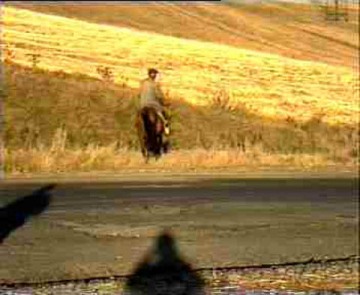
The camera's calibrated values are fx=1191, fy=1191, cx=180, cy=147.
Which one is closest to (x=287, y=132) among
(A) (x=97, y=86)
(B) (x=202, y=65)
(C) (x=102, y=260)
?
(A) (x=97, y=86)

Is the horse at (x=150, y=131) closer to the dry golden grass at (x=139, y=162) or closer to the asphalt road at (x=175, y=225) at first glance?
the dry golden grass at (x=139, y=162)

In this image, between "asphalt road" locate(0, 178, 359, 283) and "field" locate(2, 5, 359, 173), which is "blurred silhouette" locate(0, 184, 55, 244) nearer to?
"asphalt road" locate(0, 178, 359, 283)

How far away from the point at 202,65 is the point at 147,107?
21.1 metres

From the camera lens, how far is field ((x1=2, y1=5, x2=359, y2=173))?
27.8 metres

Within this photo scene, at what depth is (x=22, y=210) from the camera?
16031 millimetres

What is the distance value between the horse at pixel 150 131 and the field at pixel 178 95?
17.2 inches

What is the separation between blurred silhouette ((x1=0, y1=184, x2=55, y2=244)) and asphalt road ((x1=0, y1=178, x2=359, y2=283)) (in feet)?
0.13

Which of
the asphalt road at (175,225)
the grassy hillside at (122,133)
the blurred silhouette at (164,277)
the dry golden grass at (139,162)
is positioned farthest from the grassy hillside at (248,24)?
the blurred silhouette at (164,277)

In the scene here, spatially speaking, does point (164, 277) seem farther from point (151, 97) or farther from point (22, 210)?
point (151, 97)

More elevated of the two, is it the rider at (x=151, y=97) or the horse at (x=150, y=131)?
the rider at (x=151, y=97)

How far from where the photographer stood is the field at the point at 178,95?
27.8 meters

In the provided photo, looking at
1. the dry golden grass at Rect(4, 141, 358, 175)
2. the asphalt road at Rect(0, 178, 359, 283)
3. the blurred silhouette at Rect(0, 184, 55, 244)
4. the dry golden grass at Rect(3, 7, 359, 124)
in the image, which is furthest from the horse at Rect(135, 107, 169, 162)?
the dry golden grass at Rect(3, 7, 359, 124)

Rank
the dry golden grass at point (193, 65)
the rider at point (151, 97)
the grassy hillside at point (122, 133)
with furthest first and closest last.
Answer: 1. the dry golden grass at point (193, 65)
2. the rider at point (151, 97)
3. the grassy hillside at point (122, 133)

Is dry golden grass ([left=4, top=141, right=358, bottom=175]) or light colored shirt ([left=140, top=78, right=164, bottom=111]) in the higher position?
light colored shirt ([left=140, top=78, right=164, bottom=111])
